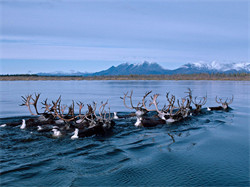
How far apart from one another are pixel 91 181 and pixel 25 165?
6.11 feet

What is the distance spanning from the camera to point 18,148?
7.75 m

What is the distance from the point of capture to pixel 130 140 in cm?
914

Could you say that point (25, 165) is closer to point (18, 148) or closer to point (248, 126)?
point (18, 148)

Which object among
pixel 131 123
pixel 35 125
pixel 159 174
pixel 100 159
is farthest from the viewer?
pixel 131 123

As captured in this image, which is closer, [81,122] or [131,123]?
[81,122]

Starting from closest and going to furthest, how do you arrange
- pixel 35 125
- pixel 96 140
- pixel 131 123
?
pixel 96 140 < pixel 35 125 < pixel 131 123

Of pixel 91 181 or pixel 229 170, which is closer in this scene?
pixel 91 181

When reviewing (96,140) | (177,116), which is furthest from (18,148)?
(177,116)

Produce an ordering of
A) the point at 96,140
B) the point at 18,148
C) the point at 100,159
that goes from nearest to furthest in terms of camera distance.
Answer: the point at 100,159 < the point at 18,148 < the point at 96,140

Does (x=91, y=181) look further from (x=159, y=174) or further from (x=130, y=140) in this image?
(x=130, y=140)

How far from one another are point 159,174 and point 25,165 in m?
3.33

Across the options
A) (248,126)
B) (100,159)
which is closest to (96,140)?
(100,159)

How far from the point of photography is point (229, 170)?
21.4 feet

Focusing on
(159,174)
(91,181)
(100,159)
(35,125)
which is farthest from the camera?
(35,125)
